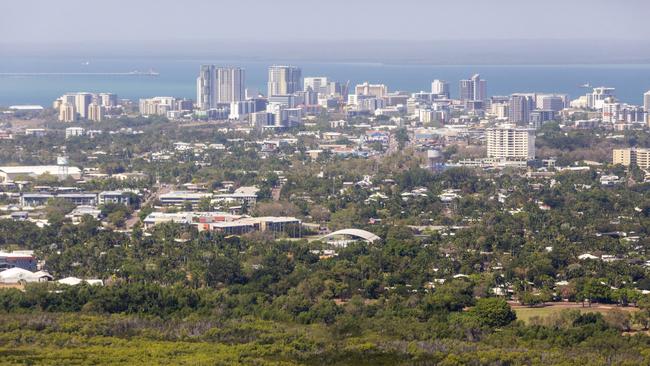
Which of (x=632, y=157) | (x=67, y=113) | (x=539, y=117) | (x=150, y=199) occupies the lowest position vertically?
(x=150, y=199)

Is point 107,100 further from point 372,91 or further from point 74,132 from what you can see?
point 74,132

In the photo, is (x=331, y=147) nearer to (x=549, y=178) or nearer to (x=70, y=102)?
(x=549, y=178)

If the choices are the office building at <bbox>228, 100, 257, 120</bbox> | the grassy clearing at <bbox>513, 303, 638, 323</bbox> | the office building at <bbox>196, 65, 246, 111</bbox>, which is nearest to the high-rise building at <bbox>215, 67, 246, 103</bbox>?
the office building at <bbox>196, 65, 246, 111</bbox>

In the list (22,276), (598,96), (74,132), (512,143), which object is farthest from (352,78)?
(22,276)

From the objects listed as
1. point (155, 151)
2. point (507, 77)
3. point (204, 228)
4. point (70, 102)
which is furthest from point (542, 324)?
point (507, 77)

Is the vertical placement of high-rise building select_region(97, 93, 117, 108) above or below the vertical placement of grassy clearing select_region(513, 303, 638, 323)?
above

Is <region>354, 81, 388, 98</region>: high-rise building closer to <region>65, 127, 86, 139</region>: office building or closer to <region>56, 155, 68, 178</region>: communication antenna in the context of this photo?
<region>65, 127, 86, 139</region>: office building
